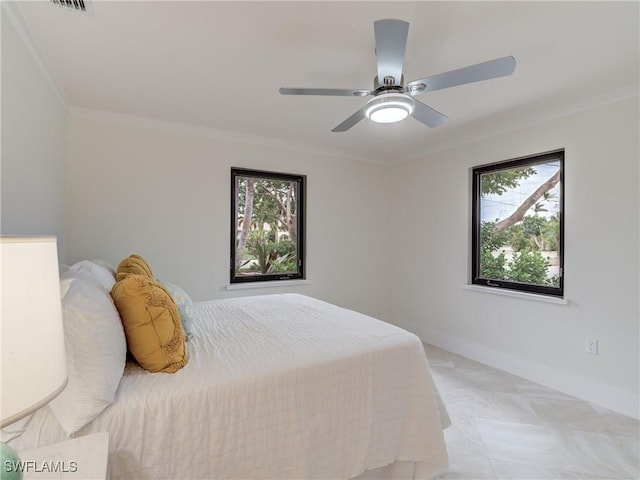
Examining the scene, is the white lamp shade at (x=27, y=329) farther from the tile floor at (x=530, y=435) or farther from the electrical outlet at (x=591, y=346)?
the electrical outlet at (x=591, y=346)

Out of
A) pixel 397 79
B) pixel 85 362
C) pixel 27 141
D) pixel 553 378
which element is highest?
pixel 397 79

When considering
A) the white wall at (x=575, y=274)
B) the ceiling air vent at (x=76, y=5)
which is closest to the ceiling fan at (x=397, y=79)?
the ceiling air vent at (x=76, y=5)

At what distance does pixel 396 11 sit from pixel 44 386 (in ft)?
6.35

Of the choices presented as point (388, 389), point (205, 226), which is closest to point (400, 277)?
point (205, 226)

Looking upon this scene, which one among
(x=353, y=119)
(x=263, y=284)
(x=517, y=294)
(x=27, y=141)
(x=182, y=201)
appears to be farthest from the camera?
(x=263, y=284)

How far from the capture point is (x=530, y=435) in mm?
2127

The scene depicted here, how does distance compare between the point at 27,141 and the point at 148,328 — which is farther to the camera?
the point at 27,141

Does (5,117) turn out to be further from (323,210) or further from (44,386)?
(323,210)

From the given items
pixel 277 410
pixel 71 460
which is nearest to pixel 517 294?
pixel 277 410

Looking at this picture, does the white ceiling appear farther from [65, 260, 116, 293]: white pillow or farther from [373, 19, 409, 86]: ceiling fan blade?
[65, 260, 116, 293]: white pillow

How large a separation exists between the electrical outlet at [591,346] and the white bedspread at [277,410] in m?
1.77

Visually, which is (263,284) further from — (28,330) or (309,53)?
(28,330)

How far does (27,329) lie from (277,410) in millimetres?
994

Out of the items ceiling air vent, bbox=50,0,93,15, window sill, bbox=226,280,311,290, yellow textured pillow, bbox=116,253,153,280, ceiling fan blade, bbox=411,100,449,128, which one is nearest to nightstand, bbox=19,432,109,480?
yellow textured pillow, bbox=116,253,153,280
